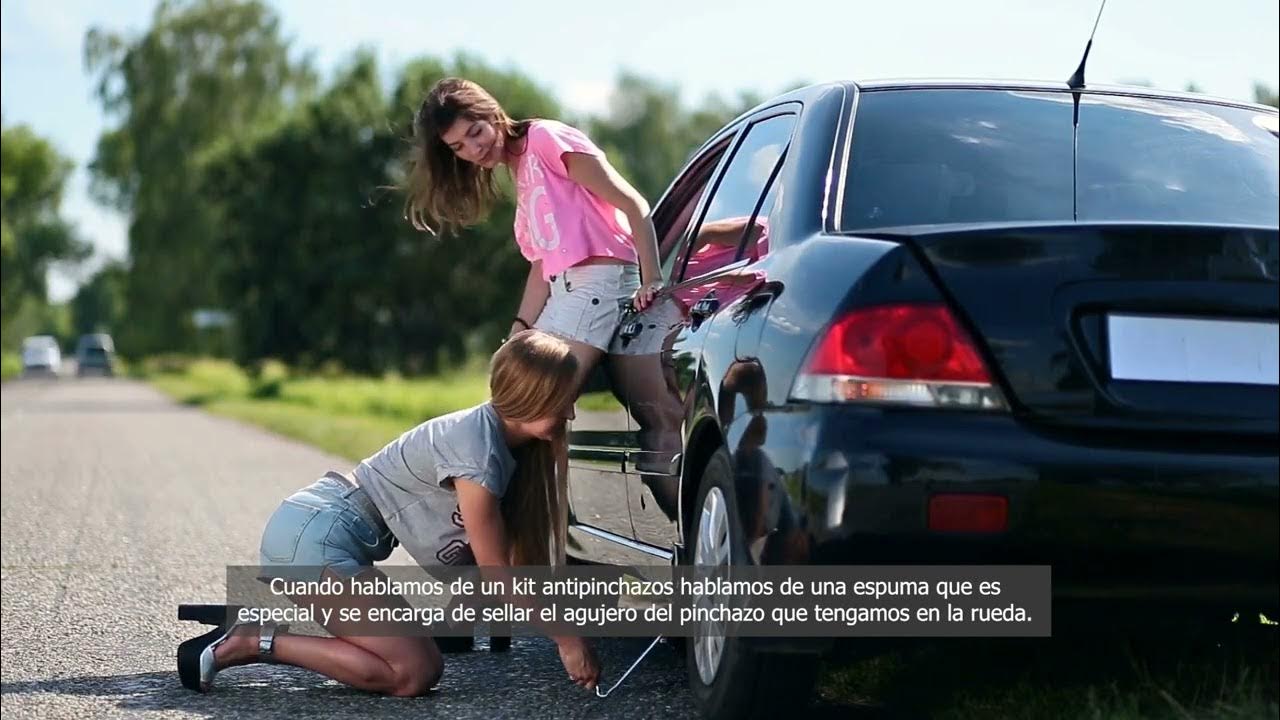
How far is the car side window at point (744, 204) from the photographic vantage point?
4436 mm

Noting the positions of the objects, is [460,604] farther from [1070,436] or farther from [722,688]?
[1070,436]

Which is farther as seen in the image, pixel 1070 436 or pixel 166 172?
pixel 166 172

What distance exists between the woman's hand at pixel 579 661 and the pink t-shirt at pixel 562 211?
1254 millimetres

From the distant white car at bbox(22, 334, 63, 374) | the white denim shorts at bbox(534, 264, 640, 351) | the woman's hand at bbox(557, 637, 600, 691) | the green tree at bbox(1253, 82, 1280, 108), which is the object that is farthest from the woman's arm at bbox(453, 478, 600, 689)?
the distant white car at bbox(22, 334, 63, 374)

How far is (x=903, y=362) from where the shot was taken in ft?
11.0

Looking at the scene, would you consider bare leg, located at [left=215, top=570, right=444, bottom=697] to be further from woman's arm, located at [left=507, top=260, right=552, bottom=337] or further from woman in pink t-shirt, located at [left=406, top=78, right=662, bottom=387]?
woman's arm, located at [left=507, top=260, right=552, bottom=337]

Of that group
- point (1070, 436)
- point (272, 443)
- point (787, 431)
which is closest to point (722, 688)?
point (787, 431)

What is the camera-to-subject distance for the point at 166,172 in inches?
2126

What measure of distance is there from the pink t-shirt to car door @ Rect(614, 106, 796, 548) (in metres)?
0.27

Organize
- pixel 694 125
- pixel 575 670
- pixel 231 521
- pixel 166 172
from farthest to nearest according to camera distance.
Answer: pixel 694 125 → pixel 166 172 → pixel 231 521 → pixel 575 670

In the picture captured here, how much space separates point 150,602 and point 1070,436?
15.7ft

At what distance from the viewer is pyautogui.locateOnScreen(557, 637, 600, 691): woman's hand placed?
4621 millimetres

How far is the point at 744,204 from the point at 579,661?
4.25 feet

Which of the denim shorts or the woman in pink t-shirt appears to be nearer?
the denim shorts
